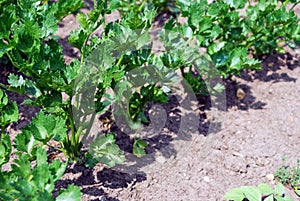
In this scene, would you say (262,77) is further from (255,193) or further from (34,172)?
(34,172)

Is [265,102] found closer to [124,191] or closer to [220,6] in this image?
[220,6]

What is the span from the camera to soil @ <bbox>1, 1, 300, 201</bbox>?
205cm

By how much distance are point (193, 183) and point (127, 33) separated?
0.75 metres

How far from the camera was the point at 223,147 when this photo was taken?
227cm

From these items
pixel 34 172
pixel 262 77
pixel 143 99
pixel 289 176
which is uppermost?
pixel 34 172

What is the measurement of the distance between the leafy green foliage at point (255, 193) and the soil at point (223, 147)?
73 millimetres

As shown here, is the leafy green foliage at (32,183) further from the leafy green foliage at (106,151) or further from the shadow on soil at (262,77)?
the shadow on soil at (262,77)

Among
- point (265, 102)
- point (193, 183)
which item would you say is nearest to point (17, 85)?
point (193, 183)

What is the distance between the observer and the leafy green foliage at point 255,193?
6.47 ft

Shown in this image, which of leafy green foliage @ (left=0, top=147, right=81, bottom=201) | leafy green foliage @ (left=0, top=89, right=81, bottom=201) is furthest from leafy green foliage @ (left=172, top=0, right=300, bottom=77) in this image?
leafy green foliage @ (left=0, top=147, right=81, bottom=201)

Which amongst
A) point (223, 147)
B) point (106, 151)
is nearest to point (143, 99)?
point (106, 151)

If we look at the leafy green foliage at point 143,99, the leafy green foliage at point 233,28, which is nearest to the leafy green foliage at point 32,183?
the leafy green foliage at point 143,99

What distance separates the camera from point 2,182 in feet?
4.81

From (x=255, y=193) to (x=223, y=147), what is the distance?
1.13 feet
